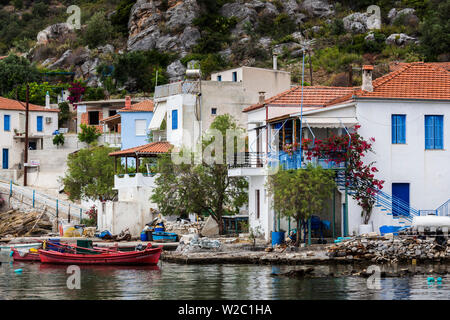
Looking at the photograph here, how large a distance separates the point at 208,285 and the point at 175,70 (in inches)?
2553

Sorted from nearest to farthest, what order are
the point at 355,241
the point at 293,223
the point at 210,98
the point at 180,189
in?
the point at 355,241 < the point at 293,223 < the point at 180,189 < the point at 210,98

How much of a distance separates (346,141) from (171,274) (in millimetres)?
10385

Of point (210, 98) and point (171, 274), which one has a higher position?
point (210, 98)

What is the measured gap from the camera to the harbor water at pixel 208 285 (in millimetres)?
25922

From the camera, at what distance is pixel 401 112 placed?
125 feet

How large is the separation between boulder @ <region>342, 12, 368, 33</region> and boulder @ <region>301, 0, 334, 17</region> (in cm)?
625

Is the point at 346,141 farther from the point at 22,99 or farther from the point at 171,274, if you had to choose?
the point at 22,99

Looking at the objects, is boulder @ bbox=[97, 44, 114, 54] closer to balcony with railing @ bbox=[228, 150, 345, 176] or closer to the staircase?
balcony with railing @ bbox=[228, 150, 345, 176]

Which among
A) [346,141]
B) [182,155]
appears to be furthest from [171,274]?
[182,155]

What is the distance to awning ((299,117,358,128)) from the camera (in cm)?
3706

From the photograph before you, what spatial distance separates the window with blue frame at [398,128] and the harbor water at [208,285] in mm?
8254

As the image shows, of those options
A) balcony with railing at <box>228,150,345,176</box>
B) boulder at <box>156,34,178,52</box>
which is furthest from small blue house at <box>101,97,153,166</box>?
boulder at <box>156,34,178,52</box>

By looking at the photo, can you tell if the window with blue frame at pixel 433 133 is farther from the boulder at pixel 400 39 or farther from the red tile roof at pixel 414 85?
the boulder at pixel 400 39

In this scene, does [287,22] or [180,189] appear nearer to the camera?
[180,189]
